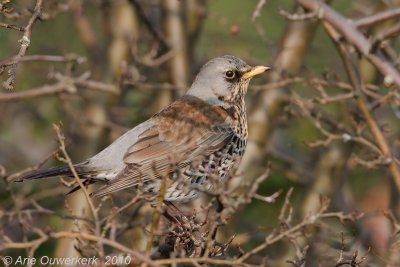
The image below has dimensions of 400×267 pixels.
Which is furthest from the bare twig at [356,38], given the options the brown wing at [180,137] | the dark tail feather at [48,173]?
the dark tail feather at [48,173]

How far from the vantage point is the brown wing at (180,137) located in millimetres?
5188

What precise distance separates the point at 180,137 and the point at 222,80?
62 centimetres

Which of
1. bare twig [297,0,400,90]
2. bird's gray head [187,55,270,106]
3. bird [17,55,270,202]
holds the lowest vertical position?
bird [17,55,270,202]

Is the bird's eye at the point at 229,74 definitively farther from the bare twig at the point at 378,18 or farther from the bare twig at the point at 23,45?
the bare twig at the point at 23,45

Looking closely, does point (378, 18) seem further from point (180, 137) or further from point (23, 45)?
point (23, 45)

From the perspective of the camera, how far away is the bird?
5055 millimetres

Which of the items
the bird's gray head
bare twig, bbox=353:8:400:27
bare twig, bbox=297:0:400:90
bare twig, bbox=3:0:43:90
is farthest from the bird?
bare twig, bbox=3:0:43:90

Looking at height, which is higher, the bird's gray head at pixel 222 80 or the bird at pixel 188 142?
the bird's gray head at pixel 222 80

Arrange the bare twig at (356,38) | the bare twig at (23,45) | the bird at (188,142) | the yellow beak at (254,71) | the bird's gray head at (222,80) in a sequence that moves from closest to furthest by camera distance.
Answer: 1. the bare twig at (23,45)
2. the bare twig at (356,38)
3. the bird at (188,142)
4. the yellow beak at (254,71)
5. the bird's gray head at (222,80)

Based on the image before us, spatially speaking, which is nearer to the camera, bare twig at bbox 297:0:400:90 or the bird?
bare twig at bbox 297:0:400:90

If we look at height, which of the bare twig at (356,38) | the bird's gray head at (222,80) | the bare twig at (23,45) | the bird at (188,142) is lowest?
the bird at (188,142)

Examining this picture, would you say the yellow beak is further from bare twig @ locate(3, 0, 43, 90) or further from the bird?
bare twig @ locate(3, 0, 43, 90)

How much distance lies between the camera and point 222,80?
5.83 m

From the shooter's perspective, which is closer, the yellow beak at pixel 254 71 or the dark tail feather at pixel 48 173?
the dark tail feather at pixel 48 173
